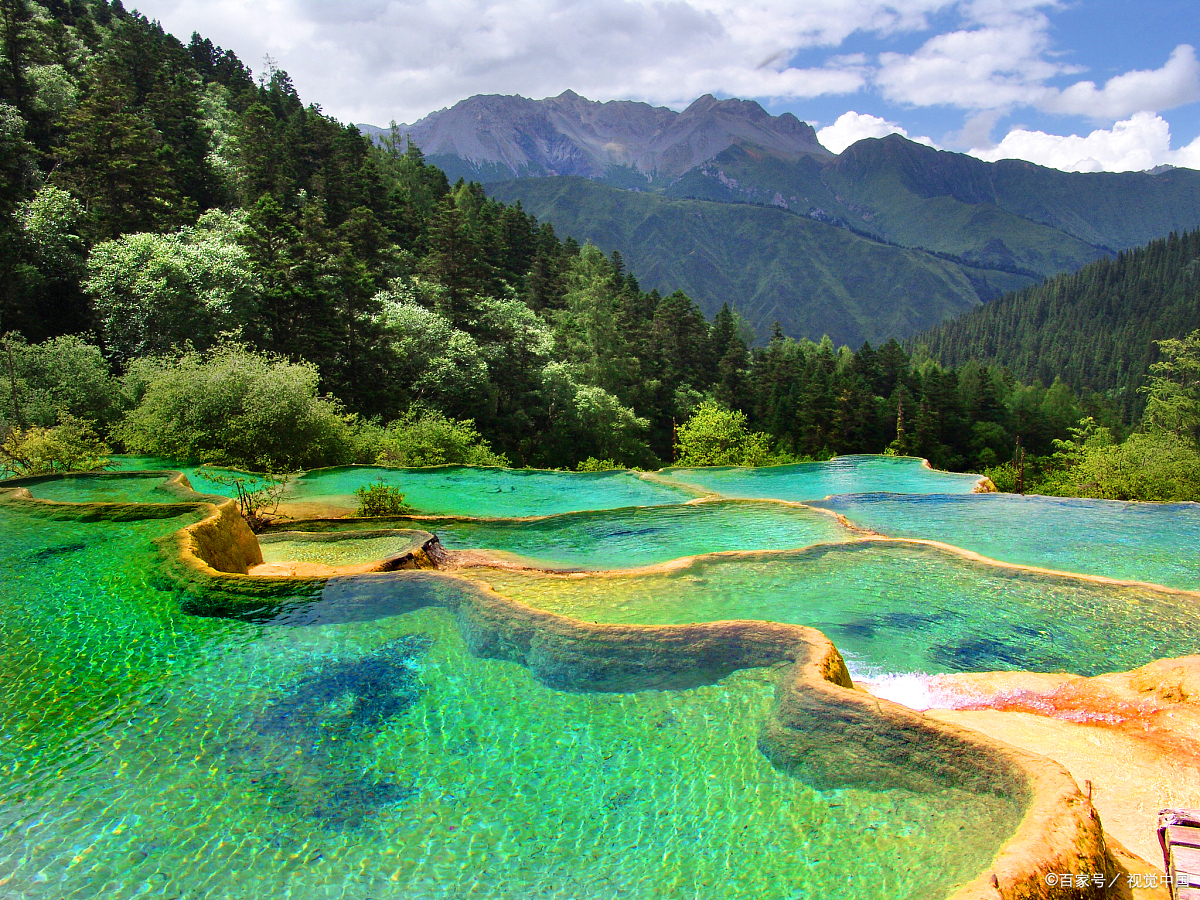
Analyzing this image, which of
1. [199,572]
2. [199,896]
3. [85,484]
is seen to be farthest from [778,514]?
[85,484]

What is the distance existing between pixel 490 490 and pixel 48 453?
1114 cm

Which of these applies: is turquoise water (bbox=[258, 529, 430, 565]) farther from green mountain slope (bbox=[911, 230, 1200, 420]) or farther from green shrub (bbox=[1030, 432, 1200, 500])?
green mountain slope (bbox=[911, 230, 1200, 420])

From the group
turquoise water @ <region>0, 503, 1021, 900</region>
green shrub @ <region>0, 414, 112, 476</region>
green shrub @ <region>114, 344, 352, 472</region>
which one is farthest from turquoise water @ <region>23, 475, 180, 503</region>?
turquoise water @ <region>0, 503, 1021, 900</region>

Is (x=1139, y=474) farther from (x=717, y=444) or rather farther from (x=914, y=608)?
(x=914, y=608)

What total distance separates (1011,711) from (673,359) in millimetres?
52826

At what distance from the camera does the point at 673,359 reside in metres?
58.5

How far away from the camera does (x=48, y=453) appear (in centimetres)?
1634

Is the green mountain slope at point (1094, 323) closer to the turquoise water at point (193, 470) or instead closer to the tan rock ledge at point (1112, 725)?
the tan rock ledge at point (1112, 725)

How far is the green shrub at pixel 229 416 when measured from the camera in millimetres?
19203

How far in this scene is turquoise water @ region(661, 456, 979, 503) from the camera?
2298cm

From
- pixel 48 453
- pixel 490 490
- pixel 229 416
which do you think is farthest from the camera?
pixel 229 416

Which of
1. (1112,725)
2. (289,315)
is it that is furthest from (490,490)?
(289,315)

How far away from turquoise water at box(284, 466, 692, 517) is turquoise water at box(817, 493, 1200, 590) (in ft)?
20.3

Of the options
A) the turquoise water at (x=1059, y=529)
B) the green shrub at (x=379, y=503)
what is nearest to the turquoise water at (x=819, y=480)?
the turquoise water at (x=1059, y=529)
